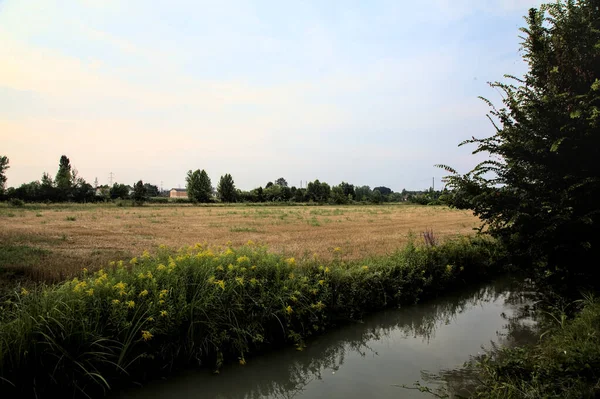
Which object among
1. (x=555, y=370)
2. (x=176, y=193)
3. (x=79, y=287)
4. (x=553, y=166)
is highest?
(x=176, y=193)

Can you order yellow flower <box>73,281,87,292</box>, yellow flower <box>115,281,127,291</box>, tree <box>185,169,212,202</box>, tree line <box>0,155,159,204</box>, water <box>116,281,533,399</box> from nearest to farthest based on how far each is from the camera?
water <box>116,281,533,399</box> < yellow flower <box>73,281,87,292</box> < yellow flower <box>115,281,127,291</box> < tree line <box>0,155,159,204</box> < tree <box>185,169,212,202</box>

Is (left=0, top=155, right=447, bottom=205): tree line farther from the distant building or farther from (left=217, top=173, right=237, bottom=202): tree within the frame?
the distant building

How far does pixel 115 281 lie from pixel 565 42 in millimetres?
8728

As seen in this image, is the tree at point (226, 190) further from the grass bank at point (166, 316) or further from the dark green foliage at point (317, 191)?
the grass bank at point (166, 316)

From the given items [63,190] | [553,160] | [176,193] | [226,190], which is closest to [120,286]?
[553,160]

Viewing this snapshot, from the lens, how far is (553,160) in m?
6.48

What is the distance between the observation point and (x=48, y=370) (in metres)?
4.00

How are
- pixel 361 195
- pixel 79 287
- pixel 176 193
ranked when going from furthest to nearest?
1. pixel 176 193
2. pixel 361 195
3. pixel 79 287

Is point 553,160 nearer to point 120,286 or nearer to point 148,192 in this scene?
point 120,286

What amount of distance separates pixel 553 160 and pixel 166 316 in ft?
23.0

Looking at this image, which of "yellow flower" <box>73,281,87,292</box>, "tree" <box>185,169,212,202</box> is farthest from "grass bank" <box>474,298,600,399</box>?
"tree" <box>185,169,212,202</box>

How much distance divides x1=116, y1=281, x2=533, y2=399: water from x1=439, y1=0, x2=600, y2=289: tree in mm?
1491

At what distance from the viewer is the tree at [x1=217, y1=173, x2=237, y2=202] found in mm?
80250

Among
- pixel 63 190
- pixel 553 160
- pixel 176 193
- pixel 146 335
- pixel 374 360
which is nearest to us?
pixel 146 335
